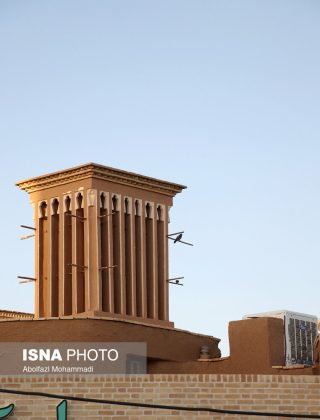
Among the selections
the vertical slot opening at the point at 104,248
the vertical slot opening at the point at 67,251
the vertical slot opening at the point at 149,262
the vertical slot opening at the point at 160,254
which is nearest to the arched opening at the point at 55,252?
the vertical slot opening at the point at 67,251

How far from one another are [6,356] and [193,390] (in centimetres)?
1342

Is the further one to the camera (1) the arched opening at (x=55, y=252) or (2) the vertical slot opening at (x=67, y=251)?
(1) the arched opening at (x=55, y=252)

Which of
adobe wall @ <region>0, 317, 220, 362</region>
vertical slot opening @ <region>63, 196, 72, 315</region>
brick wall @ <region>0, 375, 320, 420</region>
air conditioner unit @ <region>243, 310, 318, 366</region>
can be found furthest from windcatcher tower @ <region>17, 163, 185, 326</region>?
brick wall @ <region>0, 375, 320, 420</region>

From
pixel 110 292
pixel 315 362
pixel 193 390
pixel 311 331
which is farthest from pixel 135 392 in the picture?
pixel 110 292

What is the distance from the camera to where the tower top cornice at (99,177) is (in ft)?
115

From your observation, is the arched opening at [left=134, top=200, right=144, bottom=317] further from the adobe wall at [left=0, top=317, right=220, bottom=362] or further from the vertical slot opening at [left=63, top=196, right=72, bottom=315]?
the adobe wall at [left=0, top=317, right=220, bottom=362]

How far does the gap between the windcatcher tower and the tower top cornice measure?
0.10 feet

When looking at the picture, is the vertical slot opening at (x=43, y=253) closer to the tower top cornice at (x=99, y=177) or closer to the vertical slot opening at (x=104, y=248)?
the tower top cornice at (x=99, y=177)

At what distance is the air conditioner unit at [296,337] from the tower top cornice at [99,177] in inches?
299

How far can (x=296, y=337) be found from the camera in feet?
94.5

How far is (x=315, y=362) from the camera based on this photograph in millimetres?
28094

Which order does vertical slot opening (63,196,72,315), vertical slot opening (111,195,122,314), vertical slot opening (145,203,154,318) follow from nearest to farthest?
vertical slot opening (111,195,122,314) → vertical slot opening (63,196,72,315) → vertical slot opening (145,203,154,318)

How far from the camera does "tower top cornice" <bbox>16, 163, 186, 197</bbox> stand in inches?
1378

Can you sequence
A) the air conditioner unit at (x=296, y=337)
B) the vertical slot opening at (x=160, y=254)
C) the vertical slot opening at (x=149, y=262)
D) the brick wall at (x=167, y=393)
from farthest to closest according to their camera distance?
the vertical slot opening at (x=160, y=254) < the vertical slot opening at (x=149, y=262) < the air conditioner unit at (x=296, y=337) < the brick wall at (x=167, y=393)
